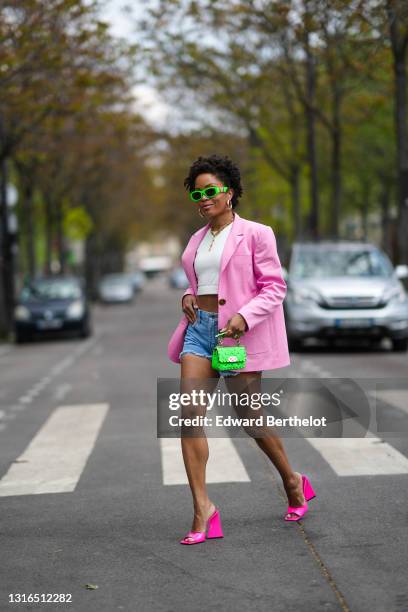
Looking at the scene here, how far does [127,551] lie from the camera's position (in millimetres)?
5422

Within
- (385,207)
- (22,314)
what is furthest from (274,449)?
(385,207)

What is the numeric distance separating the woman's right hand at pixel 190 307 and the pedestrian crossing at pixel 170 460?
1.88 metres

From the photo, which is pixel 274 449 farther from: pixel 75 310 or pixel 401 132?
pixel 75 310

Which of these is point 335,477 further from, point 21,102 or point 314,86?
point 314,86

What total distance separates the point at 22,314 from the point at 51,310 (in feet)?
2.15

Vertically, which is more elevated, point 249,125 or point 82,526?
point 249,125

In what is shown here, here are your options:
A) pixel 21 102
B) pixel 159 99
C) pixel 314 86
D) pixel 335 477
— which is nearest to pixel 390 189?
pixel 159 99

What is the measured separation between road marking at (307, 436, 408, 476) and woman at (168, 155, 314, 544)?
1782 mm

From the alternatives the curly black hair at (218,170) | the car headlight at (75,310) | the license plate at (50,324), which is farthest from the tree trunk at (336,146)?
the curly black hair at (218,170)

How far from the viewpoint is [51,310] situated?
26.1 m

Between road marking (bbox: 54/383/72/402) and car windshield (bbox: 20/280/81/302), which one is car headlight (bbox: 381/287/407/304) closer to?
road marking (bbox: 54/383/72/402)

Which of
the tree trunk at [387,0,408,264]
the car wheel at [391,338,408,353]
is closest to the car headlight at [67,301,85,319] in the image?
the tree trunk at [387,0,408,264]

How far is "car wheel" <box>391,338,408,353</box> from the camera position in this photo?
57.9 ft

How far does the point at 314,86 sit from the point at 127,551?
85.1 ft
